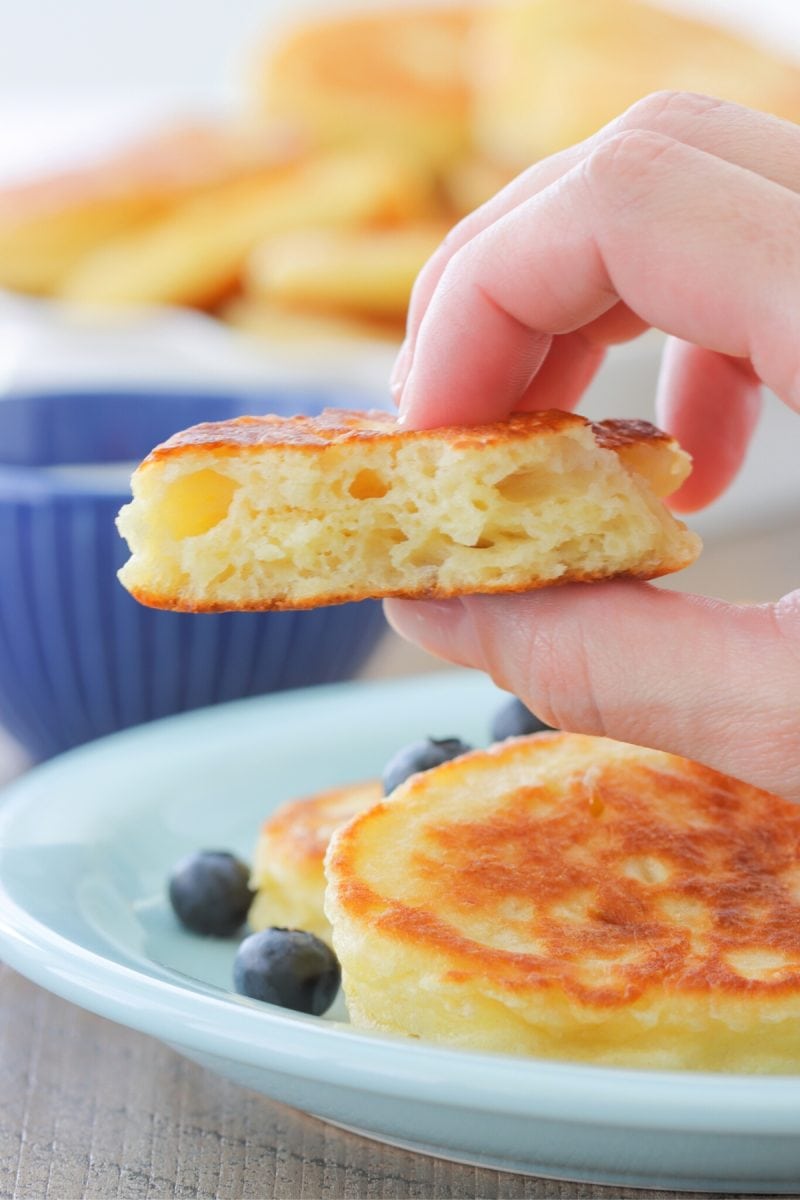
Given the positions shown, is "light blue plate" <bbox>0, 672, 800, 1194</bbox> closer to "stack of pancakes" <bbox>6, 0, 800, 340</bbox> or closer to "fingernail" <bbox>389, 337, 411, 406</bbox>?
"fingernail" <bbox>389, 337, 411, 406</bbox>

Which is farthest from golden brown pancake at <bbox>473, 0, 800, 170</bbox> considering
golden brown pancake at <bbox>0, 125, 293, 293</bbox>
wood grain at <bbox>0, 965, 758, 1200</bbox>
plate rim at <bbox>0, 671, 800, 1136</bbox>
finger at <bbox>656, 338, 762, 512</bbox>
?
plate rim at <bbox>0, 671, 800, 1136</bbox>

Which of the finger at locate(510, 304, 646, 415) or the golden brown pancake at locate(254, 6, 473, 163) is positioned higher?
the finger at locate(510, 304, 646, 415)

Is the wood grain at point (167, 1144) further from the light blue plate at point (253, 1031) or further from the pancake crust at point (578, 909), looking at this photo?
the pancake crust at point (578, 909)

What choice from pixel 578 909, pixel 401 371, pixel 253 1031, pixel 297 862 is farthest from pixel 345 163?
pixel 253 1031

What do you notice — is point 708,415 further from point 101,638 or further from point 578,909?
point 101,638

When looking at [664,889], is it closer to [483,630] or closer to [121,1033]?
[483,630]

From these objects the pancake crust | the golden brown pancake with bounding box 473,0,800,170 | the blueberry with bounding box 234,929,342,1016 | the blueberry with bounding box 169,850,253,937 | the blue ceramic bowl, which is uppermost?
the golden brown pancake with bounding box 473,0,800,170
